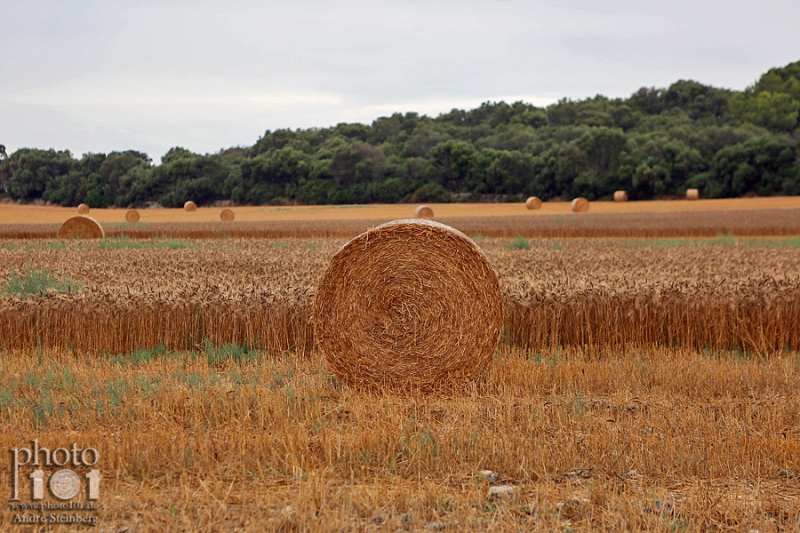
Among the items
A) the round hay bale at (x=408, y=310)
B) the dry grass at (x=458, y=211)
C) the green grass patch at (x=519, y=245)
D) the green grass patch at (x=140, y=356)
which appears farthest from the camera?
the dry grass at (x=458, y=211)

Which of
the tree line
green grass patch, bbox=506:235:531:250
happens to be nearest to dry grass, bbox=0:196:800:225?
the tree line

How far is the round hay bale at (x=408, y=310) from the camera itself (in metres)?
7.24

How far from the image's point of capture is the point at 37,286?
9680 mm

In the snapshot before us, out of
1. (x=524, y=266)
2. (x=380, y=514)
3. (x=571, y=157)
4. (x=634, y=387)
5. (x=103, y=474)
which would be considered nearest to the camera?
(x=380, y=514)

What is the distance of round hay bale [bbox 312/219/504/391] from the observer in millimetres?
7238

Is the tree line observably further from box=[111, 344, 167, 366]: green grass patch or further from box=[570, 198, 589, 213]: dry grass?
box=[111, 344, 167, 366]: green grass patch

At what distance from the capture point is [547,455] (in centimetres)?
517

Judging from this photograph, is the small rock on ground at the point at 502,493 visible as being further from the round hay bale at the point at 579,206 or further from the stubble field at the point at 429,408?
the round hay bale at the point at 579,206

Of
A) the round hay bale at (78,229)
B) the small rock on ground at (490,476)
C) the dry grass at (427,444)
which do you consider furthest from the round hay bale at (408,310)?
the round hay bale at (78,229)

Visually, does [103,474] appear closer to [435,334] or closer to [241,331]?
[435,334]

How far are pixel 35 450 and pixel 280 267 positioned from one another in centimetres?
740

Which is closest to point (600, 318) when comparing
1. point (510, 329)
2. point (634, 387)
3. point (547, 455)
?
point (510, 329)

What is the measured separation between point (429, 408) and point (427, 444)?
126cm

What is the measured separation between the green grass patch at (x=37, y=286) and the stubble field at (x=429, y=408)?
3.6 inches
